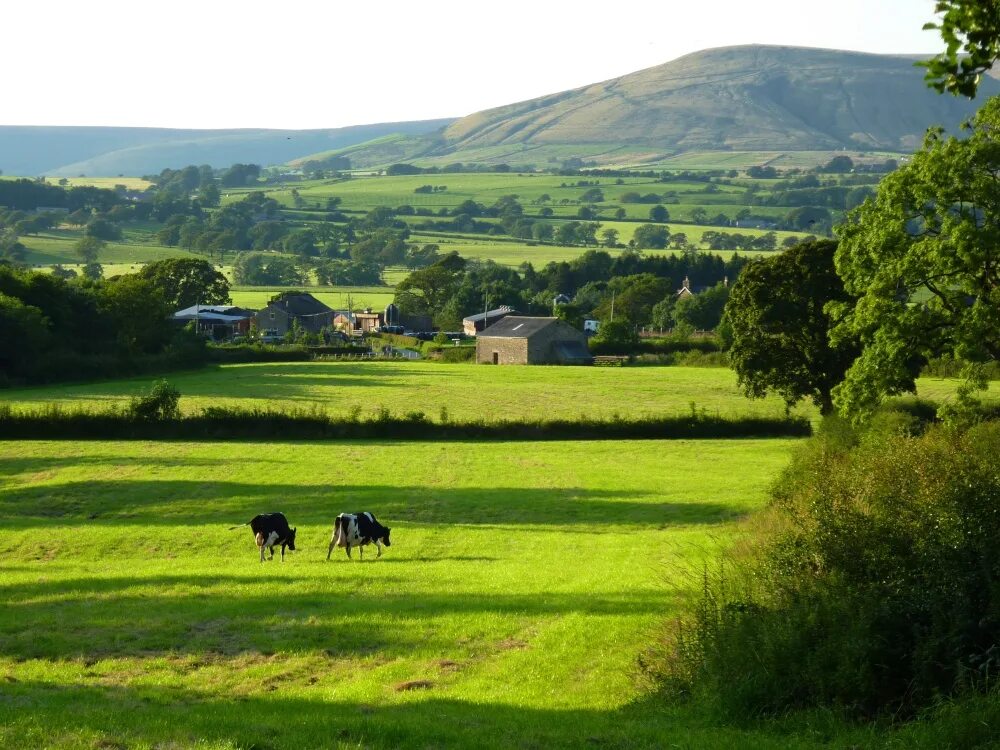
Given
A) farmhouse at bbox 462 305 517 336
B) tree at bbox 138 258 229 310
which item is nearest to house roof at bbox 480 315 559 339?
farmhouse at bbox 462 305 517 336

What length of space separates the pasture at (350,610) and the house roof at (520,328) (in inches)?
2622

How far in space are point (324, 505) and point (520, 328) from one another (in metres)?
75.7

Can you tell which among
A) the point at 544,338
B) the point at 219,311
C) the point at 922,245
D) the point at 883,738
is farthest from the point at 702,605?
the point at 219,311

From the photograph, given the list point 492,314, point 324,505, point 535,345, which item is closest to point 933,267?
point 324,505

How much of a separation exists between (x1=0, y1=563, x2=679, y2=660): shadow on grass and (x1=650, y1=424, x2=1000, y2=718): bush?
3556 mm

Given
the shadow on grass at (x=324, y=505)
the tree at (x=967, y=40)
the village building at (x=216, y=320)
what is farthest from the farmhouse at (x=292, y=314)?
the tree at (x=967, y=40)

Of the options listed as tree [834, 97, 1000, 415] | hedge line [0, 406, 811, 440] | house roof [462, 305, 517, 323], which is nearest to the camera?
tree [834, 97, 1000, 415]

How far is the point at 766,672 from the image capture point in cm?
1174

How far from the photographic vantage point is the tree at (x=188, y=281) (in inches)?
5608

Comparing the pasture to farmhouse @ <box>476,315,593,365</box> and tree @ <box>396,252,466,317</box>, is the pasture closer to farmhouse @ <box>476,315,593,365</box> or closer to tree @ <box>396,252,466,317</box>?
farmhouse @ <box>476,315,593,365</box>

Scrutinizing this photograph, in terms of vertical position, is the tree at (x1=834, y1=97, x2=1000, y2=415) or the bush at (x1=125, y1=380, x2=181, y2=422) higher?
the tree at (x1=834, y1=97, x2=1000, y2=415)

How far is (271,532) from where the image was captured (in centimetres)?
2592

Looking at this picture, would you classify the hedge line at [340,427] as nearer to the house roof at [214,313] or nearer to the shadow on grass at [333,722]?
the shadow on grass at [333,722]

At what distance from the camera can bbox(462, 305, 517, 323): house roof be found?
13888 centimetres
